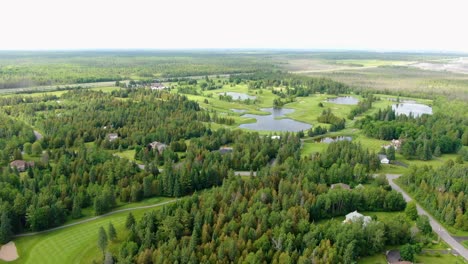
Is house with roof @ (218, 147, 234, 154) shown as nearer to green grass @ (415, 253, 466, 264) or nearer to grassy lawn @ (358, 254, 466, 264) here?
grassy lawn @ (358, 254, 466, 264)

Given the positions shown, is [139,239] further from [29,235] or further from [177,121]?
[177,121]

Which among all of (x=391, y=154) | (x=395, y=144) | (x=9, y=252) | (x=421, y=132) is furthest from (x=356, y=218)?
(x=421, y=132)

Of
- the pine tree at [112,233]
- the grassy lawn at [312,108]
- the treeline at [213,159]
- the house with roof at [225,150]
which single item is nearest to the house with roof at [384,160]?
the treeline at [213,159]

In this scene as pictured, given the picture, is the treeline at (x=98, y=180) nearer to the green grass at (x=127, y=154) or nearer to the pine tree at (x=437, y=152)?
the green grass at (x=127, y=154)

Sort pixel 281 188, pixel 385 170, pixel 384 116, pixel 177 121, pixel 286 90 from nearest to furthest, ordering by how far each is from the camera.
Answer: pixel 281 188 → pixel 385 170 → pixel 177 121 → pixel 384 116 → pixel 286 90

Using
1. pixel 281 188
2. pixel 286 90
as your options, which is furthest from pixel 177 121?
pixel 286 90

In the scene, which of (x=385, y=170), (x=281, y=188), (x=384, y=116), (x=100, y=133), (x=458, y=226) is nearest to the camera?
(x=458, y=226)

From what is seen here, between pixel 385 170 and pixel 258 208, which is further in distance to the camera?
pixel 385 170

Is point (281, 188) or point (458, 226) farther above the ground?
point (281, 188)
